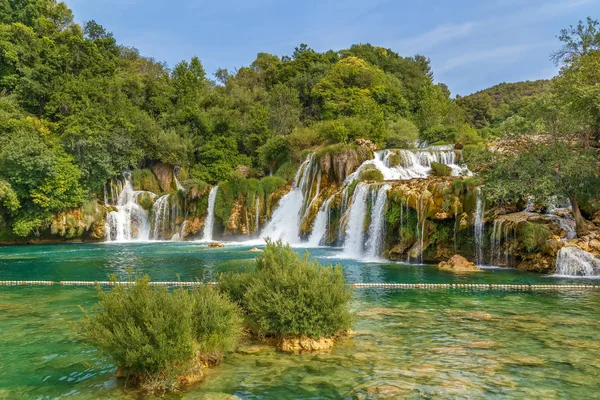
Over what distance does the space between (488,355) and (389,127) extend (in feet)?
115

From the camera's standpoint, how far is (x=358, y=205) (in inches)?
880

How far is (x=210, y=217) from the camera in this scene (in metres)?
32.9

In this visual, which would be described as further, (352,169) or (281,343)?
(352,169)

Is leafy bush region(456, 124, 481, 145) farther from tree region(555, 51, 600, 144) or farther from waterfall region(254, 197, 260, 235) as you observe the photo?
waterfall region(254, 197, 260, 235)

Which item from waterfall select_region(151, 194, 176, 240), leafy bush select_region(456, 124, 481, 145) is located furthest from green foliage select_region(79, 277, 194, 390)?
leafy bush select_region(456, 124, 481, 145)

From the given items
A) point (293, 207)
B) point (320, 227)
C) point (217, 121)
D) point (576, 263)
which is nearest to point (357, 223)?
point (320, 227)

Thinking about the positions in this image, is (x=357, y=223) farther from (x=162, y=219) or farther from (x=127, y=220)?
(x=127, y=220)

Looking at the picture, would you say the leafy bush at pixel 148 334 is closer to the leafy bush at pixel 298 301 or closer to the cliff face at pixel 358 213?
the leafy bush at pixel 298 301

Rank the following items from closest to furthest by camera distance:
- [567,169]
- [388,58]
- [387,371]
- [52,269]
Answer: [387,371] < [567,169] < [52,269] < [388,58]

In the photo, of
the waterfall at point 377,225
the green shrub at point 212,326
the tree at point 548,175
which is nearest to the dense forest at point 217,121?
the tree at point 548,175

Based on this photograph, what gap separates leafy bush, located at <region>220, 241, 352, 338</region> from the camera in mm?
7195

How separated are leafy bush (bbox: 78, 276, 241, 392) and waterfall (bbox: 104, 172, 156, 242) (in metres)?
29.2

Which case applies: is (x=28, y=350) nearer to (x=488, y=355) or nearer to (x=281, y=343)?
(x=281, y=343)

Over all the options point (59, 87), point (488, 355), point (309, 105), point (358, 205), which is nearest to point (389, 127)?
point (309, 105)
